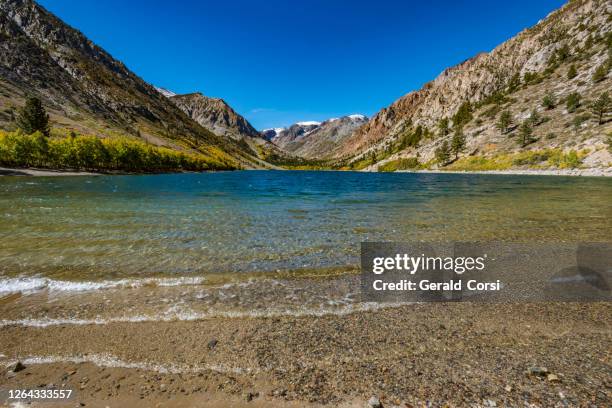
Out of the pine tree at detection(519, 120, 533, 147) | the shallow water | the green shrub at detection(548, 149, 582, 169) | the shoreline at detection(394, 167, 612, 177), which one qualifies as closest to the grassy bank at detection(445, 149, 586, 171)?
the green shrub at detection(548, 149, 582, 169)

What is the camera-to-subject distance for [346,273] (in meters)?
11.0

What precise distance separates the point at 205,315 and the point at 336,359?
3.93m

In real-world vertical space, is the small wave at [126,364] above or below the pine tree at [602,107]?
below

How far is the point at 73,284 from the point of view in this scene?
988 centimetres

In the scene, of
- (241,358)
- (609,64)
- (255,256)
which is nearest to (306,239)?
(255,256)

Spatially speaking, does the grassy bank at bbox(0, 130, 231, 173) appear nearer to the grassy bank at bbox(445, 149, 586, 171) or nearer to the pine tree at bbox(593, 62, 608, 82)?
the grassy bank at bbox(445, 149, 586, 171)

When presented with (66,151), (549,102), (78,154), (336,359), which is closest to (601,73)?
(549,102)

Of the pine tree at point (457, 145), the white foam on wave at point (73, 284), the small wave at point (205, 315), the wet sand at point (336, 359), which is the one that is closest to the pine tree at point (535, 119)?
the pine tree at point (457, 145)

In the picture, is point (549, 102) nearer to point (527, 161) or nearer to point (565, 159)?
point (527, 161)

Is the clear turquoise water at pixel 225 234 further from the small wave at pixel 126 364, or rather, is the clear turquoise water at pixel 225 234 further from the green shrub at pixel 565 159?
the green shrub at pixel 565 159

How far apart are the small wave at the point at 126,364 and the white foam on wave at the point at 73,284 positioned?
406cm

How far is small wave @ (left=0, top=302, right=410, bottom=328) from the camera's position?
7.33 meters

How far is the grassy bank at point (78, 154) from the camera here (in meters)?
89.6

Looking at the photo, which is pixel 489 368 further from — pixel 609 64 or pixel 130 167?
pixel 609 64
